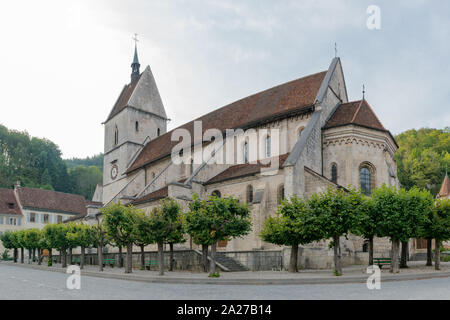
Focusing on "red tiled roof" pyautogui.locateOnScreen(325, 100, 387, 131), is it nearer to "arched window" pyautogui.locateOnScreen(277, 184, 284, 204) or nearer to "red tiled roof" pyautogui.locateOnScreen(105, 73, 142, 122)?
"arched window" pyautogui.locateOnScreen(277, 184, 284, 204)

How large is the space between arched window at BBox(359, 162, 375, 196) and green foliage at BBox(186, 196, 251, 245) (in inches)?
464

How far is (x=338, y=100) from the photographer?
3622 centimetres

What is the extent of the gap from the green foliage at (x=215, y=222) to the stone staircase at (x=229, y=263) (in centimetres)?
325

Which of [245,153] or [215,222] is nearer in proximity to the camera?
[215,222]

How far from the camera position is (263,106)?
1508 inches

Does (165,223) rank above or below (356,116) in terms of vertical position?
below

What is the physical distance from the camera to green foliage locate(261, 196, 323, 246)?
914 inches

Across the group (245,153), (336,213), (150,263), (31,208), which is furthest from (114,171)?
(336,213)

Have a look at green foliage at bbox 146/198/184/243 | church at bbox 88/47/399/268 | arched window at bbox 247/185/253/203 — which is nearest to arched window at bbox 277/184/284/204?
church at bbox 88/47/399/268

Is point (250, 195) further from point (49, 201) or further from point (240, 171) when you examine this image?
point (49, 201)

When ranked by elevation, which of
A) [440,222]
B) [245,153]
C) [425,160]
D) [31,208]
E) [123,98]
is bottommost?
[31,208]

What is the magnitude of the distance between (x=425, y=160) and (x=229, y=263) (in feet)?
182
